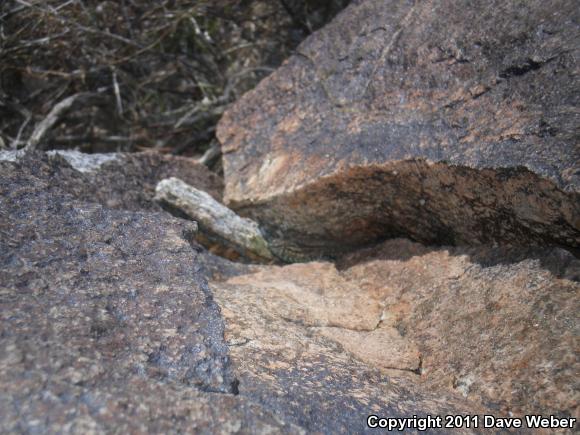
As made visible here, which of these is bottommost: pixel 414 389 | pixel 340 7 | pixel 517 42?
pixel 414 389

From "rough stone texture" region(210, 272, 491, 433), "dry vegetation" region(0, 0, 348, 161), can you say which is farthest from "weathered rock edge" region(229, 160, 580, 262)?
"dry vegetation" region(0, 0, 348, 161)

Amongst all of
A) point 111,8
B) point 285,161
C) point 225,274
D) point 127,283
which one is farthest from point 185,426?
point 111,8

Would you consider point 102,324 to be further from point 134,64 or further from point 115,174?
point 134,64

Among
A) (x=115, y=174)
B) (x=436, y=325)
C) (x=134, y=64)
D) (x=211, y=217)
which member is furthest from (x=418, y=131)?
(x=134, y=64)

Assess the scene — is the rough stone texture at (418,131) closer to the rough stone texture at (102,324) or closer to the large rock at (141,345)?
the large rock at (141,345)

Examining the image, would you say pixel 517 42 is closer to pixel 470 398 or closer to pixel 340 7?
pixel 470 398

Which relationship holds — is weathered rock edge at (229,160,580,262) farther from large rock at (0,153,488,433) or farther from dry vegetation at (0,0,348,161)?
dry vegetation at (0,0,348,161)
